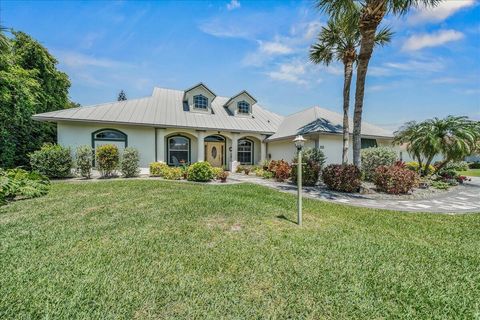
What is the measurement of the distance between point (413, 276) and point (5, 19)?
678 inches

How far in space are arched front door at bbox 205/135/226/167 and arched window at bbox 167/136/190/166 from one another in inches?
65.1

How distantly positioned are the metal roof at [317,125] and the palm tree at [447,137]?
401 centimetres

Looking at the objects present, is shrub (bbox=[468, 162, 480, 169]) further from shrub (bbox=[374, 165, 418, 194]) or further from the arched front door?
the arched front door

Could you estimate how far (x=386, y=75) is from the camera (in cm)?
1350

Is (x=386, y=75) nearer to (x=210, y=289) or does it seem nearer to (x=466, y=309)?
(x=466, y=309)

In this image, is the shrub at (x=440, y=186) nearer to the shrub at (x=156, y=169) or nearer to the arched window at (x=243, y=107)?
the arched window at (x=243, y=107)

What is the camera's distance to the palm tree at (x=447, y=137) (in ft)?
39.0

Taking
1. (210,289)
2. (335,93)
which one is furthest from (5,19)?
(335,93)

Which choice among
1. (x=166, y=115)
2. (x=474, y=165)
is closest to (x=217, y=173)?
(x=166, y=115)

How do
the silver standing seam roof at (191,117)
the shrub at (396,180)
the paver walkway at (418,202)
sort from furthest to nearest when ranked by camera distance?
the silver standing seam roof at (191,117) → the shrub at (396,180) → the paver walkway at (418,202)

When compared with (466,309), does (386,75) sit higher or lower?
higher

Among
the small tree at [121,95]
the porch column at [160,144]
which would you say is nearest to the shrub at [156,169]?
the porch column at [160,144]

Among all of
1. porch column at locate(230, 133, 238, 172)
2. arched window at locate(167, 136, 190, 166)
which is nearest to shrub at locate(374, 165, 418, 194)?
porch column at locate(230, 133, 238, 172)

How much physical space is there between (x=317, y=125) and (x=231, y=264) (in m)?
13.4
